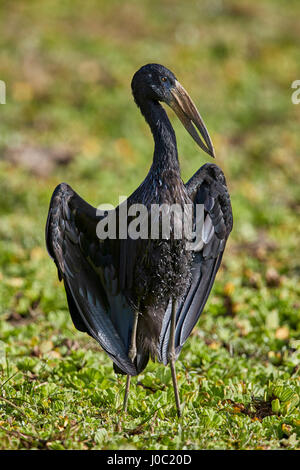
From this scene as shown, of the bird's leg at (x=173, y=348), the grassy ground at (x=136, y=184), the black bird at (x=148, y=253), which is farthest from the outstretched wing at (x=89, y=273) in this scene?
the grassy ground at (x=136, y=184)

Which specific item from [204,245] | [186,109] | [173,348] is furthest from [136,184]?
[173,348]

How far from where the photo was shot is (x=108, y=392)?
4.07 meters

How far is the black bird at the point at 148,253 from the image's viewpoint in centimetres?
365

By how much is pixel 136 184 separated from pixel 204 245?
4706mm

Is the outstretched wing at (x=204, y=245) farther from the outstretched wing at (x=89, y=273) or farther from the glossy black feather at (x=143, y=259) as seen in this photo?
the outstretched wing at (x=89, y=273)

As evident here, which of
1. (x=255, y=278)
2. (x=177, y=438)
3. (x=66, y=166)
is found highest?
(x=66, y=166)

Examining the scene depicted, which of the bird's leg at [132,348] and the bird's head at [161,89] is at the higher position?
the bird's head at [161,89]

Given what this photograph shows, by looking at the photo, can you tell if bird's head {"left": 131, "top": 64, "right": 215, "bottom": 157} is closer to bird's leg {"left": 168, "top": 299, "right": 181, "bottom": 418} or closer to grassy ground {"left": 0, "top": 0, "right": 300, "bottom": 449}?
bird's leg {"left": 168, "top": 299, "right": 181, "bottom": 418}

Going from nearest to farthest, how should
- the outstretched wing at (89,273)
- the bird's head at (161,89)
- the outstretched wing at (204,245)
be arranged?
the outstretched wing at (89,273) < the bird's head at (161,89) < the outstretched wing at (204,245)

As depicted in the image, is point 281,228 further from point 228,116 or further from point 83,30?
point 83,30

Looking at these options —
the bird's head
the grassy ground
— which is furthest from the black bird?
the grassy ground

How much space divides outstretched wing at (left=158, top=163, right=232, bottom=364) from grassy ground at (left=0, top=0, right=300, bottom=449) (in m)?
0.46

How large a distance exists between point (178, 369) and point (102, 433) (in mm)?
1326

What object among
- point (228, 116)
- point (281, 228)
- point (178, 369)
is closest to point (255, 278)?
point (281, 228)
